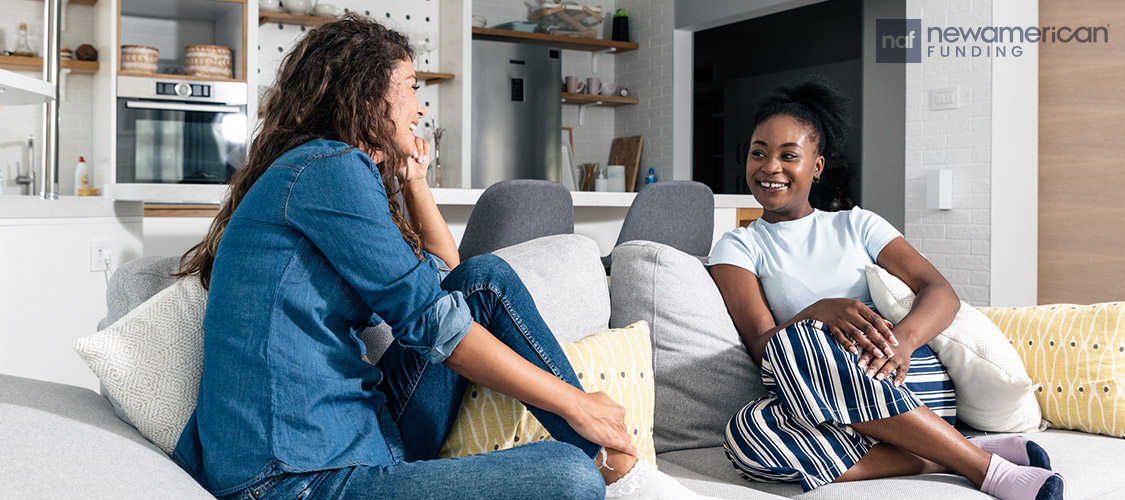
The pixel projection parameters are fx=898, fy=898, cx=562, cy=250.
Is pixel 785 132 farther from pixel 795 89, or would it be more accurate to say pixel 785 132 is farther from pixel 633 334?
pixel 633 334

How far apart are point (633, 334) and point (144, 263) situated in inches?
36.0

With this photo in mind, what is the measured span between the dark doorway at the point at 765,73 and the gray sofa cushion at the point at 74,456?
636 centimetres

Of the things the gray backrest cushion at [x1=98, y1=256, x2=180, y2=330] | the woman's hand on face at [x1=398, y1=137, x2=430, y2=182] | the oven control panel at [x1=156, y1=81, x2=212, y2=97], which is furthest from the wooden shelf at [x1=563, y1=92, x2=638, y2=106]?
the gray backrest cushion at [x1=98, y1=256, x2=180, y2=330]

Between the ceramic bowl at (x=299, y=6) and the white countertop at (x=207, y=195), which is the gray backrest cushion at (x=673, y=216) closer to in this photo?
the white countertop at (x=207, y=195)

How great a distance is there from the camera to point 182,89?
16.4 ft

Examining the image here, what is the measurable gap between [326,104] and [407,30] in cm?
467

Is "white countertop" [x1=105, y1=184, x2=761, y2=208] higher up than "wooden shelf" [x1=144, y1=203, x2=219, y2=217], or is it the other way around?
"white countertop" [x1=105, y1=184, x2=761, y2=208]

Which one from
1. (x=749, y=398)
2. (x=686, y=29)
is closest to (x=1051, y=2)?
(x=686, y=29)

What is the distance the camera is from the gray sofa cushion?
1085 millimetres

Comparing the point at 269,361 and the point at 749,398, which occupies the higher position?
the point at 269,361

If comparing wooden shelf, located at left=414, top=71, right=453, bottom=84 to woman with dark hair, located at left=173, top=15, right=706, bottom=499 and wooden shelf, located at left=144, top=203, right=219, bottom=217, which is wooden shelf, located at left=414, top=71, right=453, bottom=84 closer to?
wooden shelf, located at left=144, top=203, right=219, bottom=217

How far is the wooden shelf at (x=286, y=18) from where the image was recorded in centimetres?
542

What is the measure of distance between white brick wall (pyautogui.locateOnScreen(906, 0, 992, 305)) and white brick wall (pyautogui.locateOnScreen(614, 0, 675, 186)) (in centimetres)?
215

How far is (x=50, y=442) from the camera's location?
1.18m
